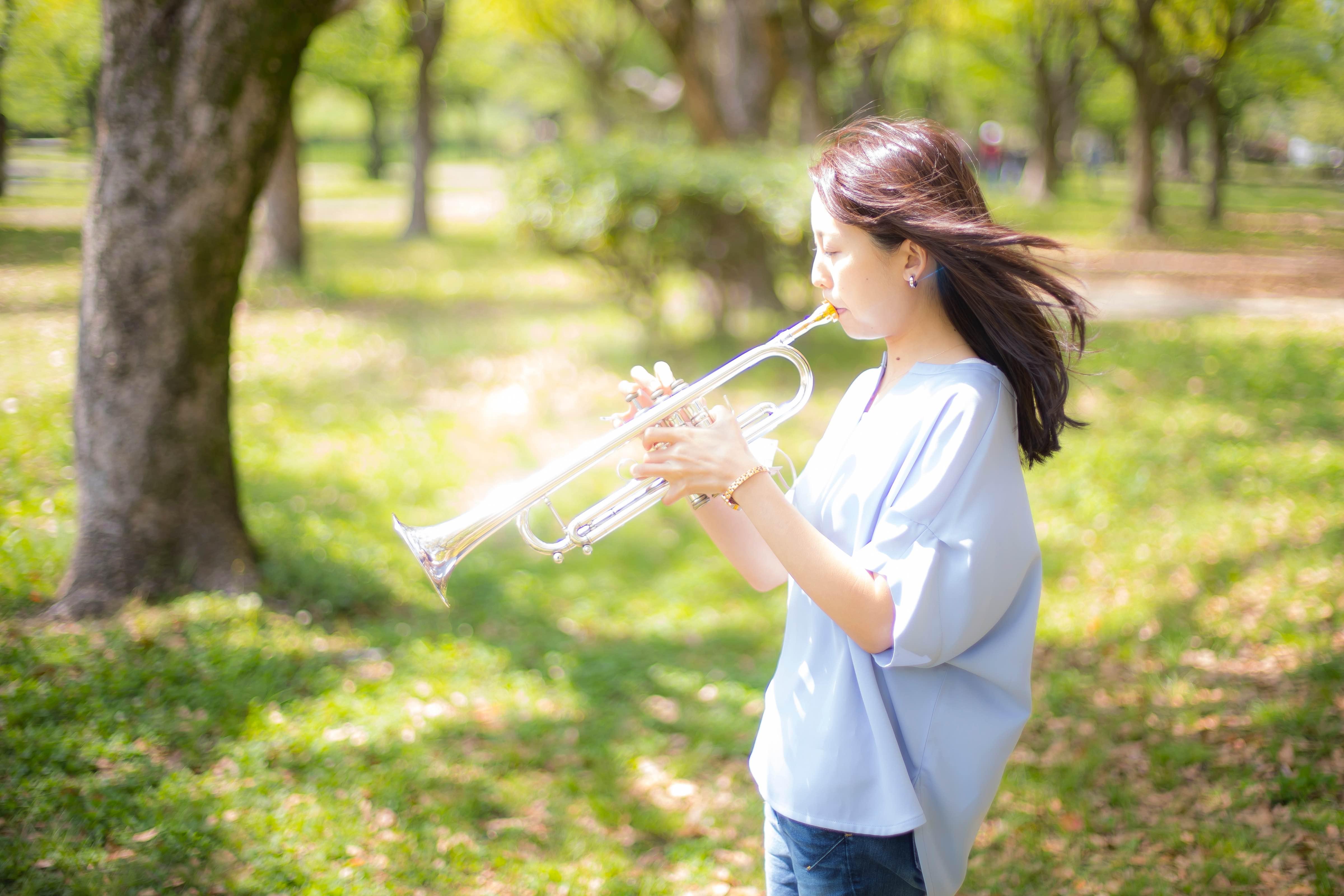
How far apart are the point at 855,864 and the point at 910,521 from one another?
2.20 ft

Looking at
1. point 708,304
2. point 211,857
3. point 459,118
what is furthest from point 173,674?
point 459,118

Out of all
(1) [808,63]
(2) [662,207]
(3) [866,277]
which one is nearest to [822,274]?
(3) [866,277]

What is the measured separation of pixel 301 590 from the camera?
4859mm

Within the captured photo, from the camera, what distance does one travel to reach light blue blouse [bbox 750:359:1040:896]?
1657 millimetres

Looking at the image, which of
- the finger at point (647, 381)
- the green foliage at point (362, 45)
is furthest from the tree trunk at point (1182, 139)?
the finger at point (647, 381)

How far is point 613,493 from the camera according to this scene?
234 centimetres

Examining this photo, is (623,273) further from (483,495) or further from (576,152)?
(483,495)

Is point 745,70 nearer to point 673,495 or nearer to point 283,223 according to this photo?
point 283,223

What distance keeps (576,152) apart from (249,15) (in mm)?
5607

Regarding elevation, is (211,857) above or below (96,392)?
below

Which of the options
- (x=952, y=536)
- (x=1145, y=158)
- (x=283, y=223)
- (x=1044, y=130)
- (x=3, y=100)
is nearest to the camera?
(x=952, y=536)

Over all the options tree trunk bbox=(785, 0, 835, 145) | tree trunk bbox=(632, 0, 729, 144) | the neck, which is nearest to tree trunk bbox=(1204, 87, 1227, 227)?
tree trunk bbox=(785, 0, 835, 145)

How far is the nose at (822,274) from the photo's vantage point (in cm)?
187

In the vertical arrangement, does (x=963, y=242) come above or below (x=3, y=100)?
below
